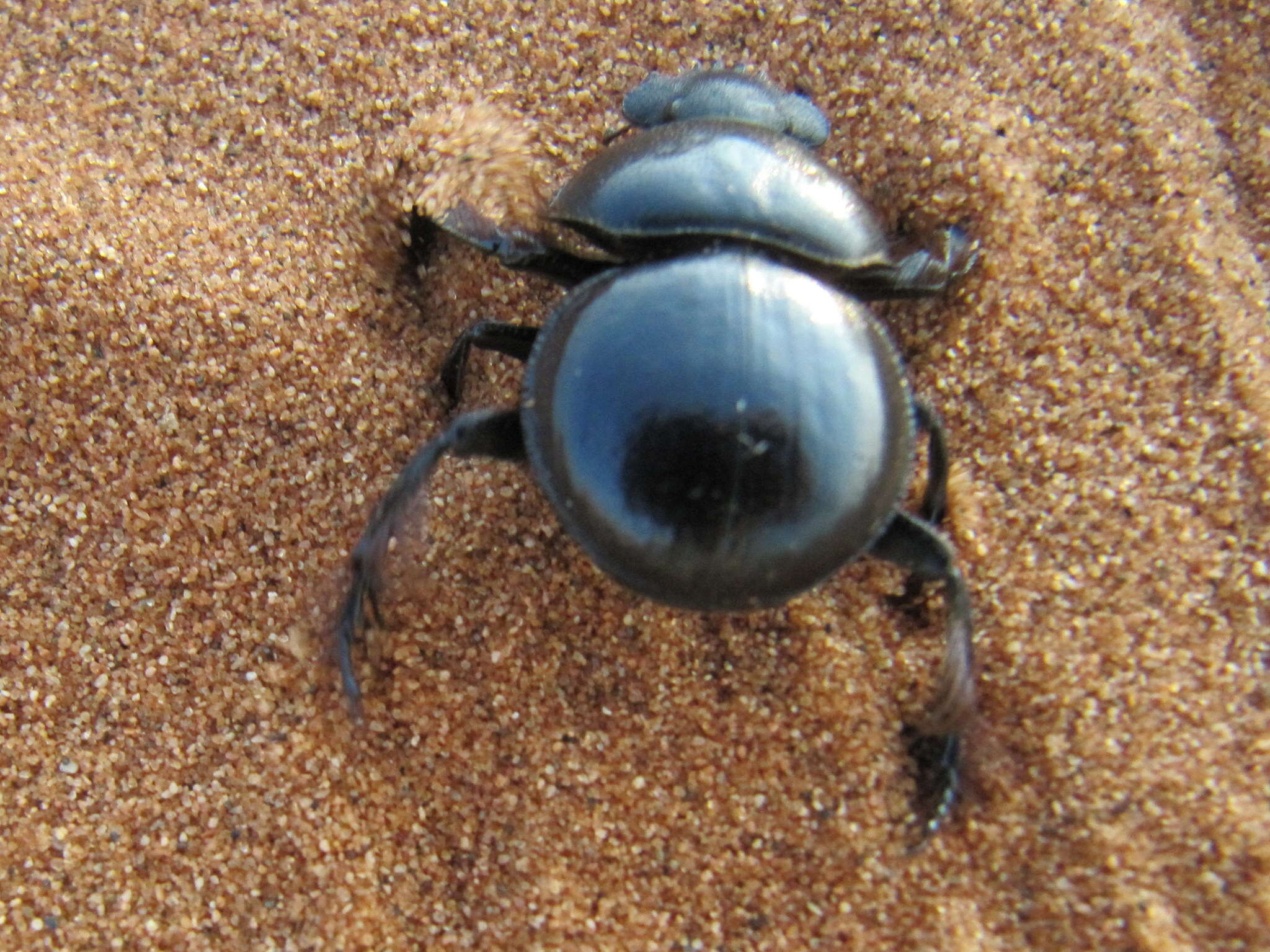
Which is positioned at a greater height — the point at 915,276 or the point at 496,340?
the point at 915,276

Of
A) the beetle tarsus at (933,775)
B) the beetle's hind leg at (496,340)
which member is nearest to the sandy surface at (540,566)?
the beetle tarsus at (933,775)

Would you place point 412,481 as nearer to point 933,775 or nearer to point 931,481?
point 931,481

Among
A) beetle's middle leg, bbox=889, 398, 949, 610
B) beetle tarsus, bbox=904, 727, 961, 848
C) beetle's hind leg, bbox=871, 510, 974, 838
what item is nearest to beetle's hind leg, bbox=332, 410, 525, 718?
beetle's hind leg, bbox=871, 510, 974, 838

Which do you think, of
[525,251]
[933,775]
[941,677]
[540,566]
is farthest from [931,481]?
[525,251]

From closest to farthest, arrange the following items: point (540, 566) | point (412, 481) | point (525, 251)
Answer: point (412, 481) < point (525, 251) < point (540, 566)

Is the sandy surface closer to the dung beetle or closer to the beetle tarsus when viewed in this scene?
the beetle tarsus

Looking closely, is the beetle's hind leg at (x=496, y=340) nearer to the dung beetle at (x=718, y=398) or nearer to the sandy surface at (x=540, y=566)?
the dung beetle at (x=718, y=398)
